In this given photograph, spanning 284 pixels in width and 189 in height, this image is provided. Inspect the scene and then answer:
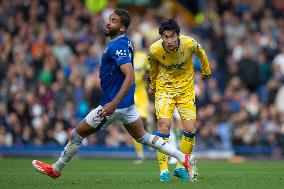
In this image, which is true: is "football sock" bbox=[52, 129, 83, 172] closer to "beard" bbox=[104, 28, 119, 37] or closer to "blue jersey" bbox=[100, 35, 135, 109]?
"blue jersey" bbox=[100, 35, 135, 109]

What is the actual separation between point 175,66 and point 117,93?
185cm

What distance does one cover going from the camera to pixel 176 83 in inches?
562

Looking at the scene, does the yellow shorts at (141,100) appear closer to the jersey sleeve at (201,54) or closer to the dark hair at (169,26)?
the jersey sleeve at (201,54)

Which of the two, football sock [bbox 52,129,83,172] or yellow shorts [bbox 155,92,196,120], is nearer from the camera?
football sock [bbox 52,129,83,172]

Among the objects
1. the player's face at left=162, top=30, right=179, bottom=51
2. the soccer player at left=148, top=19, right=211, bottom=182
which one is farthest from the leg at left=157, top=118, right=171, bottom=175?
the player's face at left=162, top=30, right=179, bottom=51

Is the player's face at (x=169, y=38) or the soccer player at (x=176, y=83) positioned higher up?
the player's face at (x=169, y=38)

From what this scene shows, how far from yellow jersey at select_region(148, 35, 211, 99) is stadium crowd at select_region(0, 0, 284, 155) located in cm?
820

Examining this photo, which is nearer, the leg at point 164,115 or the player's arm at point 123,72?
the player's arm at point 123,72

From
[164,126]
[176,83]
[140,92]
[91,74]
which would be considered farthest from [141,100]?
[164,126]

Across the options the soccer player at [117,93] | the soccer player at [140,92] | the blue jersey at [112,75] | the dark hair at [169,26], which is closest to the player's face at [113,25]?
the soccer player at [117,93]

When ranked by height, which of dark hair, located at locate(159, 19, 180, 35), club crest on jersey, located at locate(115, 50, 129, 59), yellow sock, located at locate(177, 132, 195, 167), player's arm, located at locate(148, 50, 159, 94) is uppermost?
dark hair, located at locate(159, 19, 180, 35)

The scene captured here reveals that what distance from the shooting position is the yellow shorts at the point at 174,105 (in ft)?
46.3

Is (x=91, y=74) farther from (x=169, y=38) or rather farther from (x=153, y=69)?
(x=169, y=38)

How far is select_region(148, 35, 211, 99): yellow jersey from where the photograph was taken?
1408 centimetres
